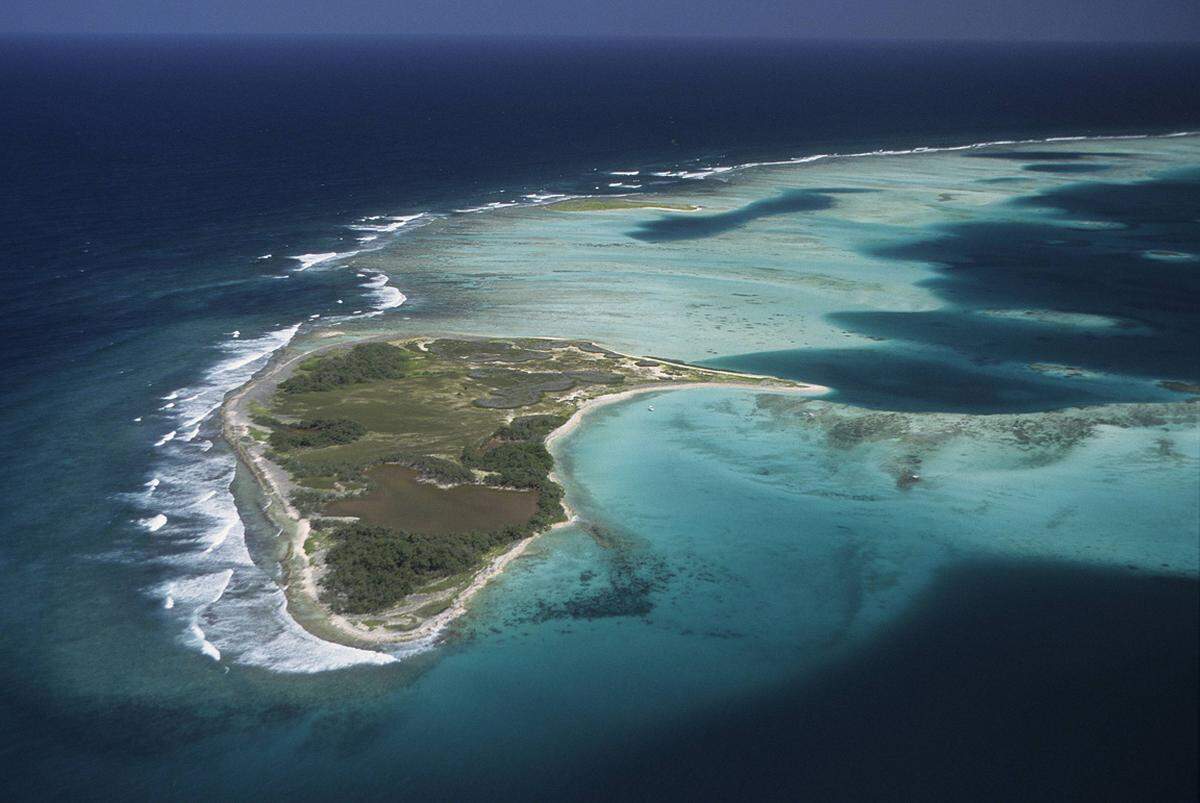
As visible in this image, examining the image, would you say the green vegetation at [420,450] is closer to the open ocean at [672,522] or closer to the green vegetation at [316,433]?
the green vegetation at [316,433]

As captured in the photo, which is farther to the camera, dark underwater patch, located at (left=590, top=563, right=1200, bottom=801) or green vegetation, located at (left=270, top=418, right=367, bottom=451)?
green vegetation, located at (left=270, top=418, right=367, bottom=451)

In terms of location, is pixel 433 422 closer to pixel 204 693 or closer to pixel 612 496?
pixel 612 496

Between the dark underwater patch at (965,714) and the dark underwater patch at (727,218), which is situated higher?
the dark underwater patch at (727,218)

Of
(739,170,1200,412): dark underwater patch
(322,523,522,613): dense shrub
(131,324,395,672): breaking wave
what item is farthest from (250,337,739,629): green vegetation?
(739,170,1200,412): dark underwater patch

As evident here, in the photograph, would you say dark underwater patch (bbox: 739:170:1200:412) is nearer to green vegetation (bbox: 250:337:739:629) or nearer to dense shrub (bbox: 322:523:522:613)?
green vegetation (bbox: 250:337:739:629)

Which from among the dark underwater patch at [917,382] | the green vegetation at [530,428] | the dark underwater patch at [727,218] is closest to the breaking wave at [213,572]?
the green vegetation at [530,428]

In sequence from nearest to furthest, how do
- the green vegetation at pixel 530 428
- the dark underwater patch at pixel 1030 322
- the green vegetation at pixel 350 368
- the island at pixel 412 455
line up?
the island at pixel 412 455
the green vegetation at pixel 530 428
the dark underwater patch at pixel 1030 322
the green vegetation at pixel 350 368
